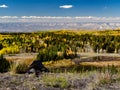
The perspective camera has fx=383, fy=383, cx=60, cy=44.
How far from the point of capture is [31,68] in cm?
1873

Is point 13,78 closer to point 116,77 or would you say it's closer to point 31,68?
point 31,68

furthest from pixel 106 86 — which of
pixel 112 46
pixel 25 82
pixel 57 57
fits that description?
pixel 112 46

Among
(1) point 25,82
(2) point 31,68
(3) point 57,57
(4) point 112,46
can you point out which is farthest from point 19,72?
(4) point 112,46

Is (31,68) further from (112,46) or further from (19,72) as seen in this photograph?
(112,46)

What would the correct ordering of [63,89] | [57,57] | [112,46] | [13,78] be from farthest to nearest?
[112,46] < [57,57] < [13,78] < [63,89]

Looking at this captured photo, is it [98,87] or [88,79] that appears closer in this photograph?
[98,87]

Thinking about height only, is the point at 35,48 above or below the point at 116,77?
below

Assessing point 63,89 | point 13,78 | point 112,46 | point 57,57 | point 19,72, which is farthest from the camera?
point 112,46

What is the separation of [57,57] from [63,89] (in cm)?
6537

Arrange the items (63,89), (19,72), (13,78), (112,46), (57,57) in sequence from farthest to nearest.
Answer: (112,46) → (57,57) → (19,72) → (13,78) → (63,89)

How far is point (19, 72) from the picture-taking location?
17906 mm

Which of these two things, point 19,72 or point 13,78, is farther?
point 19,72

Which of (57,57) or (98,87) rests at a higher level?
(98,87)

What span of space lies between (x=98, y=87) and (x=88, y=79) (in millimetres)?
1540
